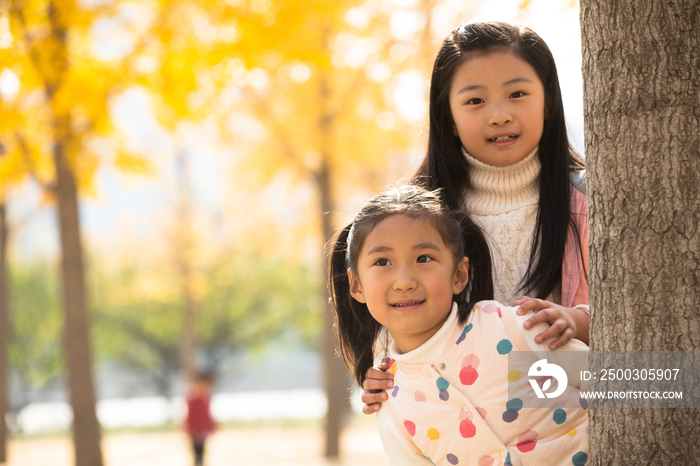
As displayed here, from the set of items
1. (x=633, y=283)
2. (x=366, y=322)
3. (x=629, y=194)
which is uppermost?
(x=629, y=194)

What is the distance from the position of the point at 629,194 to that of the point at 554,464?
27.4 inches

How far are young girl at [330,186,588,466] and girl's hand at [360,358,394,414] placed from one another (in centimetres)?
3

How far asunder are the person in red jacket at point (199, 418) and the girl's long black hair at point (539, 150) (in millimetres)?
6203

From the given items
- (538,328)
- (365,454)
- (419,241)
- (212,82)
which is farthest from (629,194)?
(365,454)

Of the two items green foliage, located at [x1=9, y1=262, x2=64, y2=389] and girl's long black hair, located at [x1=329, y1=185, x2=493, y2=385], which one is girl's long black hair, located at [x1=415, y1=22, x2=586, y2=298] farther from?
green foliage, located at [x1=9, y1=262, x2=64, y2=389]

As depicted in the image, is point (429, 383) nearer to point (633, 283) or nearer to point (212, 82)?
point (633, 283)

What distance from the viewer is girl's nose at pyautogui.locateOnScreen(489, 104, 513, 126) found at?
2097mm

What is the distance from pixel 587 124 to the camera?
5.23 feet

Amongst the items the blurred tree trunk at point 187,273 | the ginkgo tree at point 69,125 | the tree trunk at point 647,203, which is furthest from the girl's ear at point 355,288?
the blurred tree trunk at point 187,273

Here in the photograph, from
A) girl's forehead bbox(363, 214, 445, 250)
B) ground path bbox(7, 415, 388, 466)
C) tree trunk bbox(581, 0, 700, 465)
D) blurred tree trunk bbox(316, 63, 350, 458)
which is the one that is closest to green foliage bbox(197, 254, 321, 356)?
ground path bbox(7, 415, 388, 466)

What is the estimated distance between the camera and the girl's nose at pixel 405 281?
1.83 m

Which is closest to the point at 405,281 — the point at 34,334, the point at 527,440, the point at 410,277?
the point at 410,277

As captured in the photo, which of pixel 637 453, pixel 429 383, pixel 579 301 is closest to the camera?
pixel 637 453

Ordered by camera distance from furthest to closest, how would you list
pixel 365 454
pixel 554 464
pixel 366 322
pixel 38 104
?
pixel 365 454 < pixel 38 104 < pixel 366 322 < pixel 554 464
